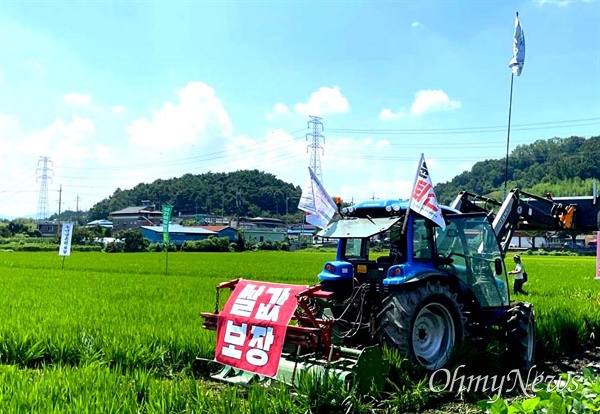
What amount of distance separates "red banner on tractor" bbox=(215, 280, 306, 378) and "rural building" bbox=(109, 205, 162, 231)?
91982 millimetres

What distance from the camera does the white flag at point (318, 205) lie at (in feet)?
22.4

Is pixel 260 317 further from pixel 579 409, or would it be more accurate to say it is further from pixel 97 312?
pixel 97 312

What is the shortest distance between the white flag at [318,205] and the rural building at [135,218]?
91.3m

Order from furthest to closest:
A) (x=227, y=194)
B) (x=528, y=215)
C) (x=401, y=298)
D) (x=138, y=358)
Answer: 1. (x=227, y=194)
2. (x=528, y=215)
3. (x=138, y=358)
4. (x=401, y=298)

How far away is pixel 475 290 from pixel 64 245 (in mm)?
21668

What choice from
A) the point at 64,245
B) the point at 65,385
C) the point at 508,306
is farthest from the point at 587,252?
the point at 65,385

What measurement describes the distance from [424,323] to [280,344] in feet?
6.39

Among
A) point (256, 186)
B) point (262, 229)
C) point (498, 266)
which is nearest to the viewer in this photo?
point (498, 266)

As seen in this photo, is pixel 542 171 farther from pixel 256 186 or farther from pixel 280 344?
pixel 280 344

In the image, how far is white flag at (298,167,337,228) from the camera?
22.4ft

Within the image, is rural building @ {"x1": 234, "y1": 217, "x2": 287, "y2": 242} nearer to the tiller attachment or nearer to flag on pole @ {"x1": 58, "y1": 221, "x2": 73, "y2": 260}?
flag on pole @ {"x1": 58, "y1": 221, "x2": 73, "y2": 260}

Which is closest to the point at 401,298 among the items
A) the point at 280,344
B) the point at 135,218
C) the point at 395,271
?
the point at 395,271

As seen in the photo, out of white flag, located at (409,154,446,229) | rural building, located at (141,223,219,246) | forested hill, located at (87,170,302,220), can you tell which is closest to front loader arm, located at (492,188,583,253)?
white flag, located at (409,154,446,229)

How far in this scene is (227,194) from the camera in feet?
395
